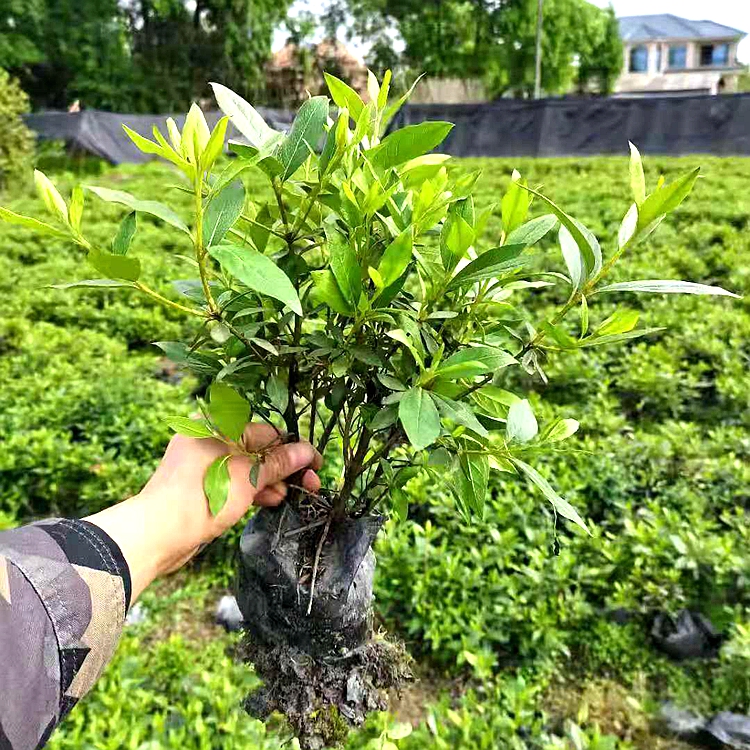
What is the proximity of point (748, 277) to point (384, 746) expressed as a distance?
5016 mm

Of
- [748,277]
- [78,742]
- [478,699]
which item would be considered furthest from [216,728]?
[748,277]

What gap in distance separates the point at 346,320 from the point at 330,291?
0.17 metres

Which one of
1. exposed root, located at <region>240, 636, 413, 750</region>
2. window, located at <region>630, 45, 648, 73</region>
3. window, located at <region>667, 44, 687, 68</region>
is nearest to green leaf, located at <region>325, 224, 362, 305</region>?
exposed root, located at <region>240, 636, 413, 750</region>

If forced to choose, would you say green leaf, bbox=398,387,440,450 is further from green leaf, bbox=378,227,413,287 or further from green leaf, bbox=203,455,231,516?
green leaf, bbox=203,455,231,516

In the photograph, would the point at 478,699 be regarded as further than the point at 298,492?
Yes

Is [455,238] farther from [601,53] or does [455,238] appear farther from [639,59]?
[639,59]

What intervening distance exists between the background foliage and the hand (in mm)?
910

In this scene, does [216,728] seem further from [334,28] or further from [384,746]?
[334,28]

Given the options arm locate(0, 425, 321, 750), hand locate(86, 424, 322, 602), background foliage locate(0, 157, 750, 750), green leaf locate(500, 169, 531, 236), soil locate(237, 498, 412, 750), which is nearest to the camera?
arm locate(0, 425, 321, 750)

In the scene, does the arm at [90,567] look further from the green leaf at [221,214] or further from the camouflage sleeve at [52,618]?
the green leaf at [221,214]

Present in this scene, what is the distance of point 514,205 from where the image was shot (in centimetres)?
93

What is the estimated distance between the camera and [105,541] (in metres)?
0.98

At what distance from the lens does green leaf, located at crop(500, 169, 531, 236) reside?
92cm

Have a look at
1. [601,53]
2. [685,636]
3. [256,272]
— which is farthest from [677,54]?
[256,272]
